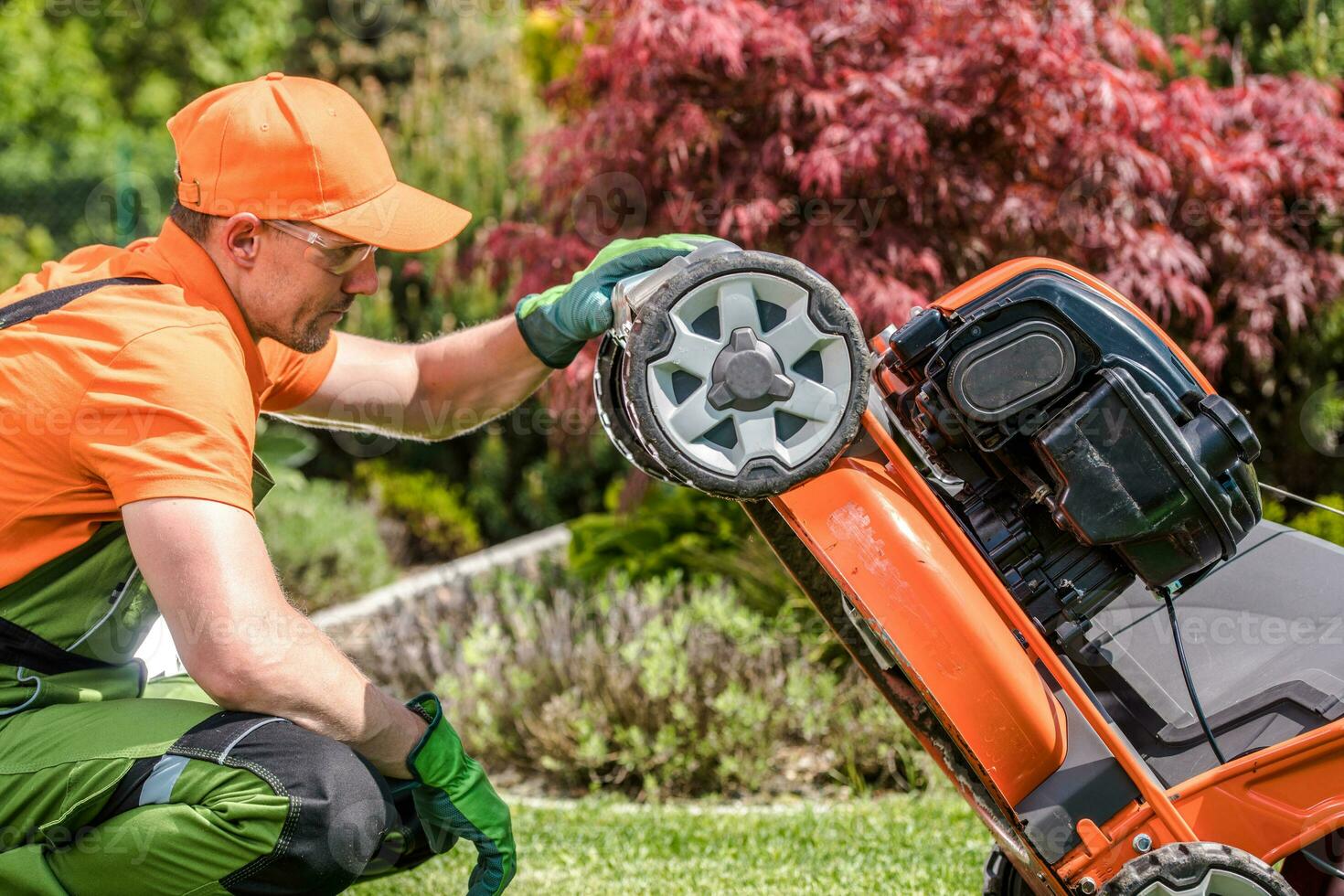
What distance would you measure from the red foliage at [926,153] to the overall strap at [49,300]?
7.23ft

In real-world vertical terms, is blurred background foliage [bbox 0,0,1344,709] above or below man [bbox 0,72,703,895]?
below

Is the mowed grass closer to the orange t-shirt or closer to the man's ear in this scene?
the orange t-shirt

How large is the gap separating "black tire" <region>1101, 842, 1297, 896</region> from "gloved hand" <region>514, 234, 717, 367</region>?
3.84 ft

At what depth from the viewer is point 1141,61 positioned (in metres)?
5.67

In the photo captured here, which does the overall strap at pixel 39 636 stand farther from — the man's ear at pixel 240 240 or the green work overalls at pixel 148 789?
the man's ear at pixel 240 240

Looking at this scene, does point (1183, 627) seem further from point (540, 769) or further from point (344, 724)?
point (540, 769)

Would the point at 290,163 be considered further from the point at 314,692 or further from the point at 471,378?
the point at 314,692

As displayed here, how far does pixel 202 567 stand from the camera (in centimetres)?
188

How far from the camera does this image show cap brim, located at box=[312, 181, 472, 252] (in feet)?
7.25

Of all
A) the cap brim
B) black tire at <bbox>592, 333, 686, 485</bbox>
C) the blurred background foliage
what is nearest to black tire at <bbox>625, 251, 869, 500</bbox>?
black tire at <bbox>592, 333, 686, 485</bbox>

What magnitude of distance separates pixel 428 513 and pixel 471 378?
4.44 meters

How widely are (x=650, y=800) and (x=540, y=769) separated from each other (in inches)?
19.4

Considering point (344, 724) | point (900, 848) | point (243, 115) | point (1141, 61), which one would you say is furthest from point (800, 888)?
point (1141, 61)

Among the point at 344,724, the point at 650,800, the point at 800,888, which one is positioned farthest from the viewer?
the point at 650,800
